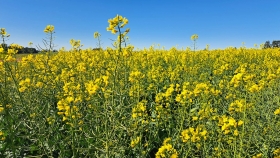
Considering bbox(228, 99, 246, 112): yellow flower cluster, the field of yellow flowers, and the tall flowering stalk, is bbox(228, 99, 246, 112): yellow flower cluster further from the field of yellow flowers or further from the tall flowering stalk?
the tall flowering stalk

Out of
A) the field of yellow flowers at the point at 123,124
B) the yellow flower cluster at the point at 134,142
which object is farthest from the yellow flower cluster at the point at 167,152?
the yellow flower cluster at the point at 134,142

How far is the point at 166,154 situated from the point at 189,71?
132 inches

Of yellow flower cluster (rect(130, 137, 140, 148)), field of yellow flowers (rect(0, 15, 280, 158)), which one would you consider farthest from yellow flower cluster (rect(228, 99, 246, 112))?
yellow flower cluster (rect(130, 137, 140, 148))

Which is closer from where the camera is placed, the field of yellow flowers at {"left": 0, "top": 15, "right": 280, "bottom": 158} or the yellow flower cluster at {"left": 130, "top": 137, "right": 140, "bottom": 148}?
the field of yellow flowers at {"left": 0, "top": 15, "right": 280, "bottom": 158}

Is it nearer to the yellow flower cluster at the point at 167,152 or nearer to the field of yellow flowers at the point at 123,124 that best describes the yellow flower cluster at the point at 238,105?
the field of yellow flowers at the point at 123,124

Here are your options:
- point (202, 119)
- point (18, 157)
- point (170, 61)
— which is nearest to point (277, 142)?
point (202, 119)

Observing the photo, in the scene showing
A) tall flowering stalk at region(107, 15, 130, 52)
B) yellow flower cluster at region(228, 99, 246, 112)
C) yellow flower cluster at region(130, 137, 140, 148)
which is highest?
tall flowering stalk at region(107, 15, 130, 52)

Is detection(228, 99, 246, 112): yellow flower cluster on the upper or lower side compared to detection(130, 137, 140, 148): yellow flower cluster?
upper

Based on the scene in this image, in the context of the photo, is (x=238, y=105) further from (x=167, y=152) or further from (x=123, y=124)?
(x=123, y=124)

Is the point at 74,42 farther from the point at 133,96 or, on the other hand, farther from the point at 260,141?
the point at 260,141

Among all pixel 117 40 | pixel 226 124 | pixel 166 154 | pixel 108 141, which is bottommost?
pixel 166 154

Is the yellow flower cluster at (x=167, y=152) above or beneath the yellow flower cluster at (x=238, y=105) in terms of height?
beneath

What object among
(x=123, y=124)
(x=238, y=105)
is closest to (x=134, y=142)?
(x=123, y=124)

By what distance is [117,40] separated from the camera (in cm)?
187
